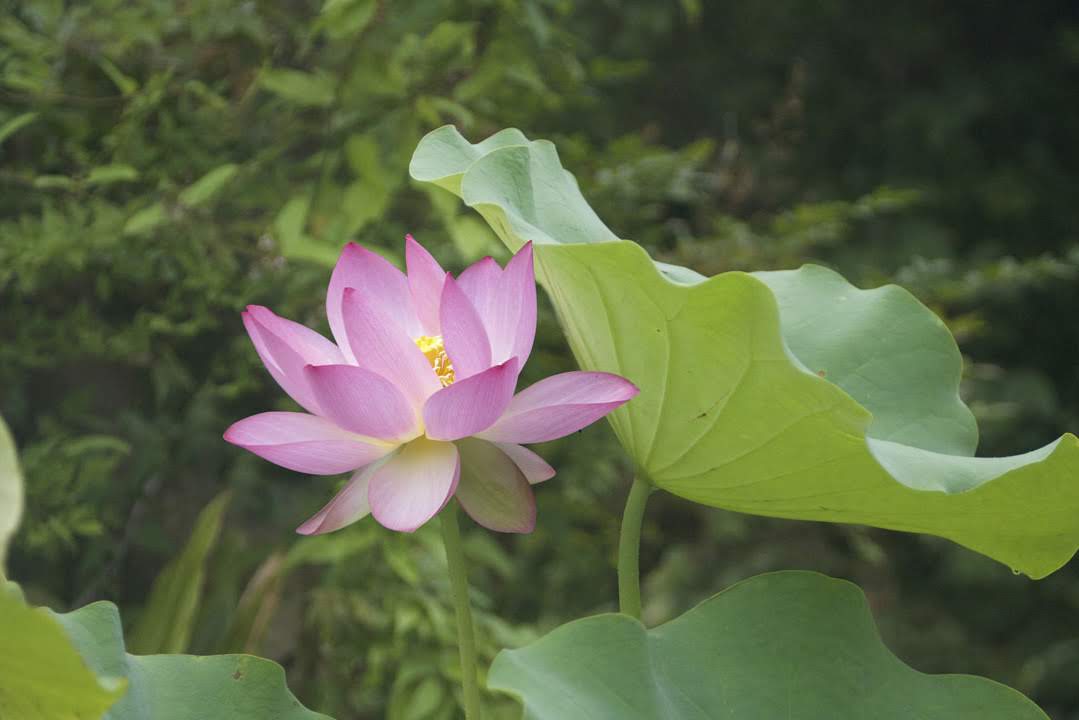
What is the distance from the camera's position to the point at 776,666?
18.8 inches

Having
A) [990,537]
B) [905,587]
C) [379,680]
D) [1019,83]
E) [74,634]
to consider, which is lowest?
[905,587]

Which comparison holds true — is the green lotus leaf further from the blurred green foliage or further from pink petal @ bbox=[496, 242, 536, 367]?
the blurred green foliage

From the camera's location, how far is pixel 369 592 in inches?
54.6

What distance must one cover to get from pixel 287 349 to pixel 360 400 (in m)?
0.04

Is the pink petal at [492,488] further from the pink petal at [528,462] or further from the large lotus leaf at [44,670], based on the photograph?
the large lotus leaf at [44,670]

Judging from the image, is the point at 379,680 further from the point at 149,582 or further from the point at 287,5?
the point at 287,5

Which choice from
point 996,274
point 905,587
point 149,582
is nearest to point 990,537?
point 996,274

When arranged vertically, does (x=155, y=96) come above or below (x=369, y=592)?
above

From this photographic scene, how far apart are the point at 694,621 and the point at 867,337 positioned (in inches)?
8.3

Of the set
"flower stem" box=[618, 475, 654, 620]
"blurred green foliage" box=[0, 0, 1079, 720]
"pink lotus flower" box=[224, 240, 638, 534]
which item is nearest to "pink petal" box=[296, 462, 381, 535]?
"pink lotus flower" box=[224, 240, 638, 534]

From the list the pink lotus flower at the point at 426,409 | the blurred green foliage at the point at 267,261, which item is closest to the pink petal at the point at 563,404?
the pink lotus flower at the point at 426,409

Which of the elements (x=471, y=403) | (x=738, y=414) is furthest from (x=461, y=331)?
(x=738, y=414)

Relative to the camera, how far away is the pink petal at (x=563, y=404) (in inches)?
16.1

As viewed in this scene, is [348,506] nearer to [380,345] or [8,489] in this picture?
[380,345]
